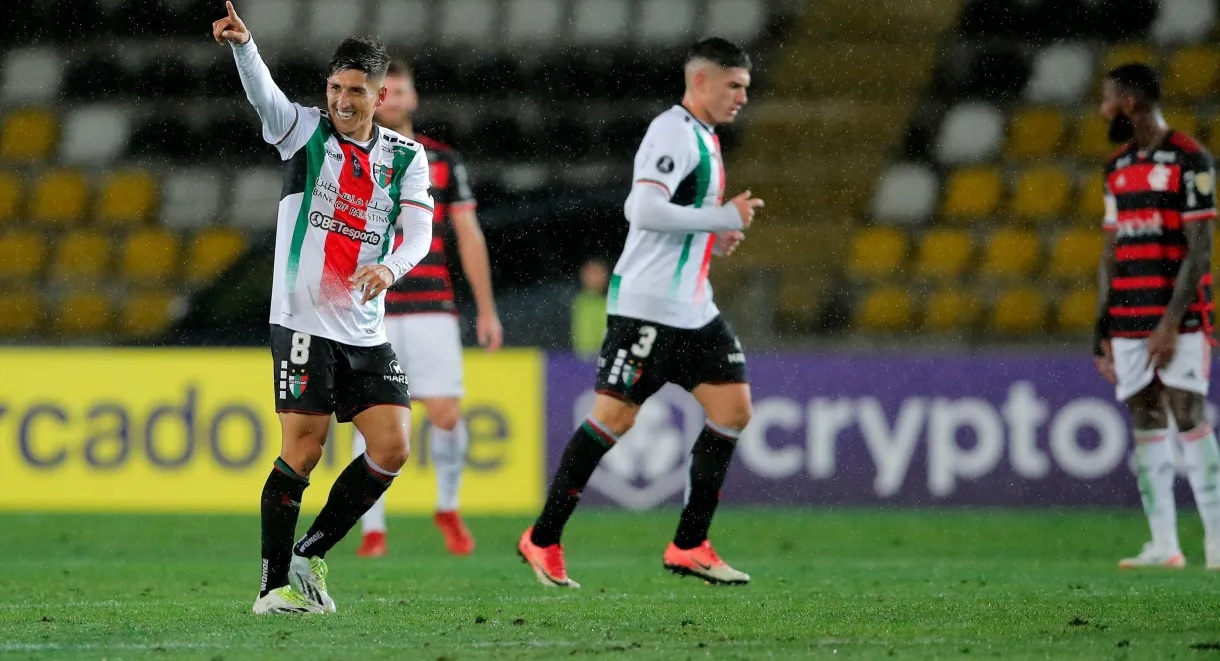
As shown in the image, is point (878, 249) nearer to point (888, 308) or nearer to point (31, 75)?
point (888, 308)

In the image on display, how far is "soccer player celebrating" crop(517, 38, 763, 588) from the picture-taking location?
6.74m

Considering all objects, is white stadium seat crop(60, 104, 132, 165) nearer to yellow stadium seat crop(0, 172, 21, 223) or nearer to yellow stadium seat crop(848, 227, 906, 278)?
yellow stadium seat crop(0, 172, 21, 223)

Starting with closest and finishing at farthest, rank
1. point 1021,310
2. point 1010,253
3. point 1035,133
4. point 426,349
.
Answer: point 426,349
point 1021,310
point 1010,253
point 1035,133

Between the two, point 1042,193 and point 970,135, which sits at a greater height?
point 970,135

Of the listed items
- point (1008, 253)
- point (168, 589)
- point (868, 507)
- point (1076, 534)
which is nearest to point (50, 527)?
point (168, 589)

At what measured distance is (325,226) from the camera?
18.7 ft

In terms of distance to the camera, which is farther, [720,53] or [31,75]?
[31,75]

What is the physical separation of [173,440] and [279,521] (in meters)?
5.70

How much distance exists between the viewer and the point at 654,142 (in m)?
6.71

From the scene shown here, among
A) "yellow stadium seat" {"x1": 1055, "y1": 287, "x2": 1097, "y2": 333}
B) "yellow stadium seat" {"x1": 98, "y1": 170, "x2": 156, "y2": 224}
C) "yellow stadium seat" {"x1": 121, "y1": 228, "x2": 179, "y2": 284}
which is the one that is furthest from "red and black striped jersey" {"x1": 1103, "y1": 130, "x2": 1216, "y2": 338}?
"yellow stadium seat" {"x1": 98, "y1": 170, "x2": 156, "y2": 224}

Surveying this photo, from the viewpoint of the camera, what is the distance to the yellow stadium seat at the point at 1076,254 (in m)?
15.9

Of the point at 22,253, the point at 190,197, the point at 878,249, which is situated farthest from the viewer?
the point at 190,197

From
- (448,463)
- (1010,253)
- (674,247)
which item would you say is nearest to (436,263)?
(448,463)

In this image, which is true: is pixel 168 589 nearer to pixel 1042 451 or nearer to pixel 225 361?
pixel 225 361
